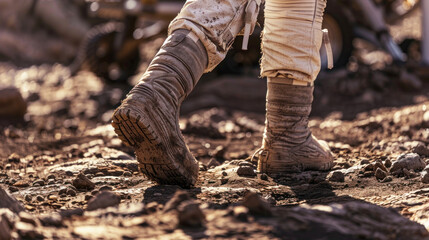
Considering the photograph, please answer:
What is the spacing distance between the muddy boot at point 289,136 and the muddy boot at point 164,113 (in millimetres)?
404

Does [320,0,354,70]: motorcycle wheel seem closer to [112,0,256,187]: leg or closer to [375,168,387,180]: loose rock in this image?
[375,168,387,180]: loose rock

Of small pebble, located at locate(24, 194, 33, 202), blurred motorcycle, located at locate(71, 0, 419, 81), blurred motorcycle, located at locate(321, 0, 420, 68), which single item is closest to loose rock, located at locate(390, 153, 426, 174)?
small pebble, located at locate(24, 194, 33, 202)

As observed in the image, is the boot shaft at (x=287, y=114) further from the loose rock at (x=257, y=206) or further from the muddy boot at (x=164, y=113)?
the loose rock at (x=257, y=206)

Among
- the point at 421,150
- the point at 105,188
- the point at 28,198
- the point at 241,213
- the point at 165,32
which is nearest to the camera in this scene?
the point at 241,213

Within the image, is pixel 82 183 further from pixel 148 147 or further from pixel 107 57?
pixel 107 57

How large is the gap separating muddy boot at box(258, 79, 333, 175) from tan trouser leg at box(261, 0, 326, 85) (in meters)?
0.07

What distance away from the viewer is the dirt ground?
5.79 feet

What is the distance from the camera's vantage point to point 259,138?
4.20m

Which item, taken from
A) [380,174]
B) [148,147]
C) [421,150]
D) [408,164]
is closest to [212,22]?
[148,147]

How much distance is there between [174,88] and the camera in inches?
93.3

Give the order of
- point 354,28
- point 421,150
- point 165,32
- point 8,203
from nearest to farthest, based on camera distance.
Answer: point 8,203, point 421,150, point 354,28, point 165,32

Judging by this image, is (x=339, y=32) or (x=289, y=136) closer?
(x=289, y=136)

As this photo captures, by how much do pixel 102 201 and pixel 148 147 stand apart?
316 mm

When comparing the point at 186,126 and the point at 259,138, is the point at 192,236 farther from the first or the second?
the point at 186,126
